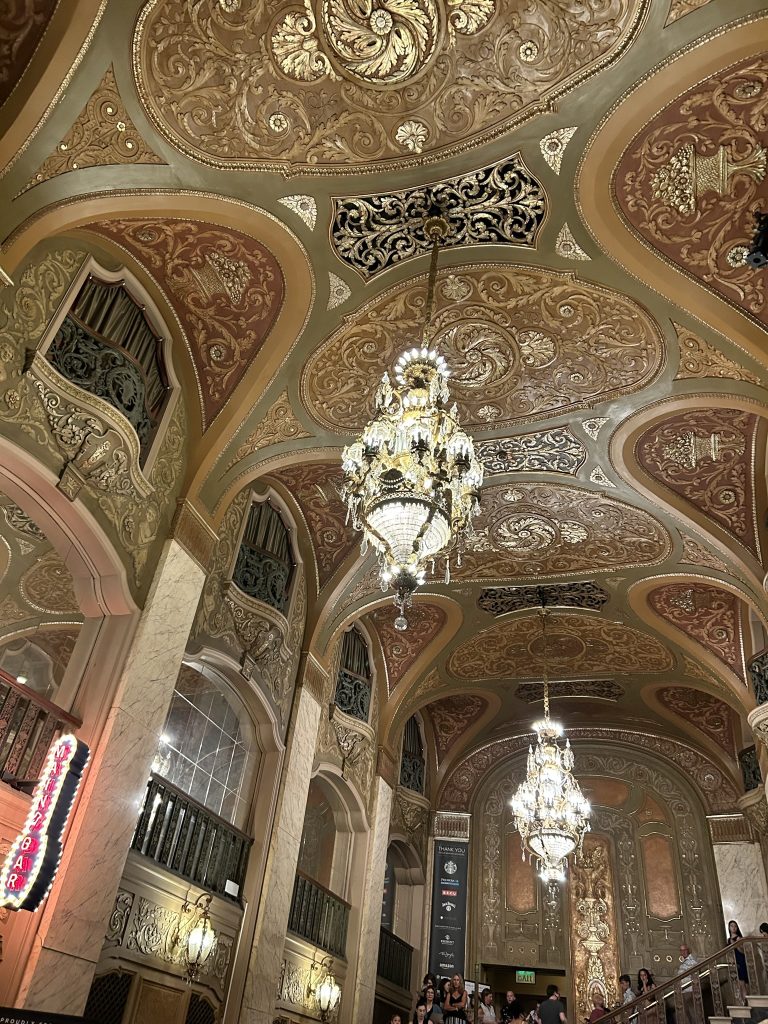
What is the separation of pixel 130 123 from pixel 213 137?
0.63 meters

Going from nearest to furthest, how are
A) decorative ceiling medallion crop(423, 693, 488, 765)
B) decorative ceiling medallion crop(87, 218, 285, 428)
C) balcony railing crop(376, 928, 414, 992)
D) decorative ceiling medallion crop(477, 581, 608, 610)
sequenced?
decorative ceiling medallion crop(87, 218, 285, 428) → decorative ceiling medallion crop(477, 581, 608, 610) → balcony railing crop(376, 928, 414, 992) → decorative ceiling medallion crop(423, 693, 488, 765)

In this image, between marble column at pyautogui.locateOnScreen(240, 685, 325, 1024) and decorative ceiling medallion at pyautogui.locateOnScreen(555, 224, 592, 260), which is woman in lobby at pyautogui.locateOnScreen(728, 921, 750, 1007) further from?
decorative ceiling medallion at pyautogui.locateOnScreen(555, 224, 592, 260)

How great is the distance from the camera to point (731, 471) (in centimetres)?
866

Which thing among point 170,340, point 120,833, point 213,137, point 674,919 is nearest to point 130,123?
point 213,137

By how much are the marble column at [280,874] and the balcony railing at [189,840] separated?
1.32 ft

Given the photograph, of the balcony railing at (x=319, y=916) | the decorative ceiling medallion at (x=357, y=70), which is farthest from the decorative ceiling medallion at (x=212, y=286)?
the balcony railing at (x=319, y=916)

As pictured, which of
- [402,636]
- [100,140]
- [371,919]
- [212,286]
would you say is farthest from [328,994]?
[100,140]

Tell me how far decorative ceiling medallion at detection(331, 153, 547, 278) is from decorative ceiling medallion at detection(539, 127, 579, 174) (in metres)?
0.20

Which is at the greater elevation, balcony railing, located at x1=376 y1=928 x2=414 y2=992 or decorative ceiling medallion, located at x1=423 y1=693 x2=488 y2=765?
decorative ceiling medallion, located at x1=423 y1=693 x2=488 y2=765

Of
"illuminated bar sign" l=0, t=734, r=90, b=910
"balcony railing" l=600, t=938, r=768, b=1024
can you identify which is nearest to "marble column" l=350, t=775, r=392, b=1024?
"balcony railing" l=600, t=938, r=768, b=1024

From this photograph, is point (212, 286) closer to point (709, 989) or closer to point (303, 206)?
point (303, 206)

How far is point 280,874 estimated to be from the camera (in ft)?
29.1

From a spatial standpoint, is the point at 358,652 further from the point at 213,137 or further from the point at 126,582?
the point at 213,137

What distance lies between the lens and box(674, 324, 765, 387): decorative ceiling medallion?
7109mm
